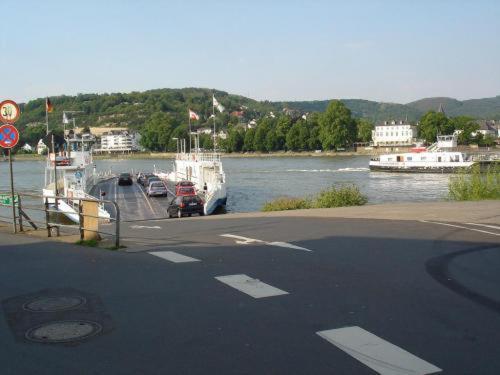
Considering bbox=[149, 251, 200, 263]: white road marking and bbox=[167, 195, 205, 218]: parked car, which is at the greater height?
bbox=[149, 251, 200, 263]: white road marking

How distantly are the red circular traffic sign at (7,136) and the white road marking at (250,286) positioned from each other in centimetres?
797

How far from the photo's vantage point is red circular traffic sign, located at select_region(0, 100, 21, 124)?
Result: 13844 millimetres

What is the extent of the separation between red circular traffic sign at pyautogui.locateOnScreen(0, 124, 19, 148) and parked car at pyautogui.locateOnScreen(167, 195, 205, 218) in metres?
17.6

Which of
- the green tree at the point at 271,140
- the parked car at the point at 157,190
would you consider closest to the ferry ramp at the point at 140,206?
the parked car at the point at 157,190

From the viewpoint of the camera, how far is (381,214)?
18.2 meters

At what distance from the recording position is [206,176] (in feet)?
197

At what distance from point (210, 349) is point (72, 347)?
1352 mm

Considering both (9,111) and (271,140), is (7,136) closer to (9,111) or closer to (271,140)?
(9,111)

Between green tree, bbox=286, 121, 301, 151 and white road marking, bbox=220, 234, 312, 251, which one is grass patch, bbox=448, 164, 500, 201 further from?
green tree, bbox=286, 121, 301, 151

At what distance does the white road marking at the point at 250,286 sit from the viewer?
7.47 metres

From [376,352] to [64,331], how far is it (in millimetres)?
3220

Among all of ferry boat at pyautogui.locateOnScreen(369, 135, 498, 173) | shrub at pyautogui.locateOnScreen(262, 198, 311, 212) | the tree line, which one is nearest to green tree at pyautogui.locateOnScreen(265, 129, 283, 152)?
the tree line

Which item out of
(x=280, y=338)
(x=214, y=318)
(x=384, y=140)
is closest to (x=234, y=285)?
(x=214, y=318)

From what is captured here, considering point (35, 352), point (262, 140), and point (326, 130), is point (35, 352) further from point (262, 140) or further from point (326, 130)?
point (262, 140)
